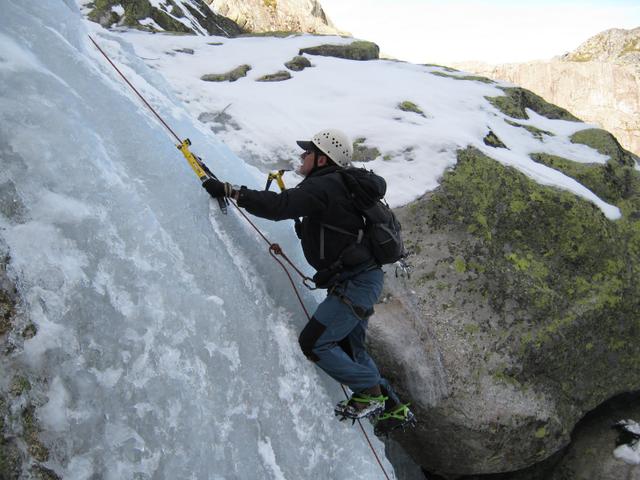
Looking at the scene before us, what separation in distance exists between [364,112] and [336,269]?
5.46 metres

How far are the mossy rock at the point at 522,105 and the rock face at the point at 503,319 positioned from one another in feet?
12.4

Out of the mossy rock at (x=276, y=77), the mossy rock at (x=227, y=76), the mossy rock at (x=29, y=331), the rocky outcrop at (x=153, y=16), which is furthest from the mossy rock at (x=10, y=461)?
the rocky outcrop at (x=153, y=16)

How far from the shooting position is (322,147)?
4.47 m

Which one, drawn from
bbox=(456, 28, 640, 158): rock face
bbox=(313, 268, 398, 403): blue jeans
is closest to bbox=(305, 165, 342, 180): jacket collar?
bbox=(313, 268, 398, 403): blue jeans

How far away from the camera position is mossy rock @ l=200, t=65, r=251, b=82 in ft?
33.4

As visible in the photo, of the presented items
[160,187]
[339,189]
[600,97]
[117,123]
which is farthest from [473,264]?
[600,97]

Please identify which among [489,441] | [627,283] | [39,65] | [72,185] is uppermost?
[39,65]

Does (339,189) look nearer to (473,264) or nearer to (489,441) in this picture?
(473,264)

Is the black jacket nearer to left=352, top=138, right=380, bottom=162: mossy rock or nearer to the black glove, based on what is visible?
the black glove

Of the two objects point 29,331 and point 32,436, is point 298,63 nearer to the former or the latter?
point 29,331

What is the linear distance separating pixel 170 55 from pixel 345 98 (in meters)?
4.33

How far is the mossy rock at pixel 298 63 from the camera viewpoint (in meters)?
11.4

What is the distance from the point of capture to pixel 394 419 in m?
5.14

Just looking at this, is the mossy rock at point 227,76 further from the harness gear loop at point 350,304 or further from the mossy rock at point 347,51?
the harness gear loop at point 350,304
